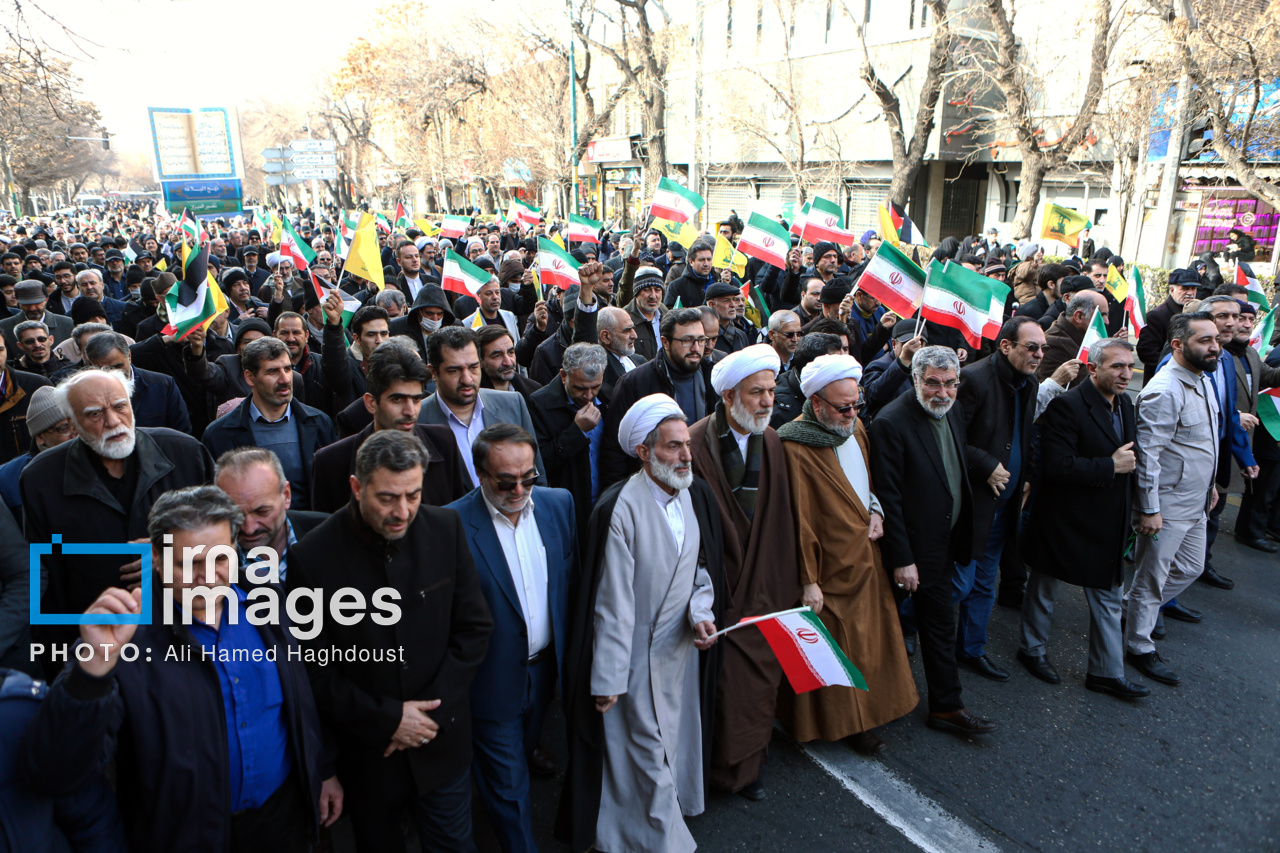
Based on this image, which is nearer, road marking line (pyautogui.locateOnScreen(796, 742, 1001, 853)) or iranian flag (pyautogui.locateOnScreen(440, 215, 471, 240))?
road marking line (pyautogui.locateOnScreen(796, 742, 1001, 853))

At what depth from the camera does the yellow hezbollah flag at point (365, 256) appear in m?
7.82

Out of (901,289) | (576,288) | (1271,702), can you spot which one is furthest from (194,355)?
(1271,702)

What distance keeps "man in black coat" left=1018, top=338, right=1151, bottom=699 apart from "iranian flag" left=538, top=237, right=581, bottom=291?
17.0ft

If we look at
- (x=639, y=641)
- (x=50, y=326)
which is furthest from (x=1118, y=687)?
(x=50, y=326)

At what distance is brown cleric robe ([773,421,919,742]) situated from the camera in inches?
152

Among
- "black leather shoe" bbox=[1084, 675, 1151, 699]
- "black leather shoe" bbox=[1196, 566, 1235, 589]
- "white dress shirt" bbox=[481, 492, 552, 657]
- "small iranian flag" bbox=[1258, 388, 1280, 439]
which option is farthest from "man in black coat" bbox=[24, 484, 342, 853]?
"small iranian flag" bbox=[1258, 388, 1280, 439]

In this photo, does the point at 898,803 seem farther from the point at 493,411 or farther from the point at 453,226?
the point at 453,226

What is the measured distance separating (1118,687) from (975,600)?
0.84m

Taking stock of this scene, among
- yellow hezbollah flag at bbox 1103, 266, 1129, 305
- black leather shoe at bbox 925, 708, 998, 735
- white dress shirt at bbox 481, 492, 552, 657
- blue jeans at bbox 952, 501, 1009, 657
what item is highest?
yellow hezbollah flag at bbox 1103, 266, 1129, 305

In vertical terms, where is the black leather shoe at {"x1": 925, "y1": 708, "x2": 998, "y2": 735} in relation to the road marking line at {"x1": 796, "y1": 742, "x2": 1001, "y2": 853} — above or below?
above

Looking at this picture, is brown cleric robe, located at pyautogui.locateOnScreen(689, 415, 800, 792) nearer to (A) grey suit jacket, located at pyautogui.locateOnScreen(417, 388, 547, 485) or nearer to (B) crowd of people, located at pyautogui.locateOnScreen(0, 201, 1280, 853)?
(B) crowd of people, located at pyautogui.locateOnScreen(0, 201, 1280, 853)

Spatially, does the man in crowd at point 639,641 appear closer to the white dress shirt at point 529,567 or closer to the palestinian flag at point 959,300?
the white dress shirt at point 529,567

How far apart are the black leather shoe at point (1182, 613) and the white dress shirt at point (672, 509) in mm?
3965

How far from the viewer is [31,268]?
10906 mm
